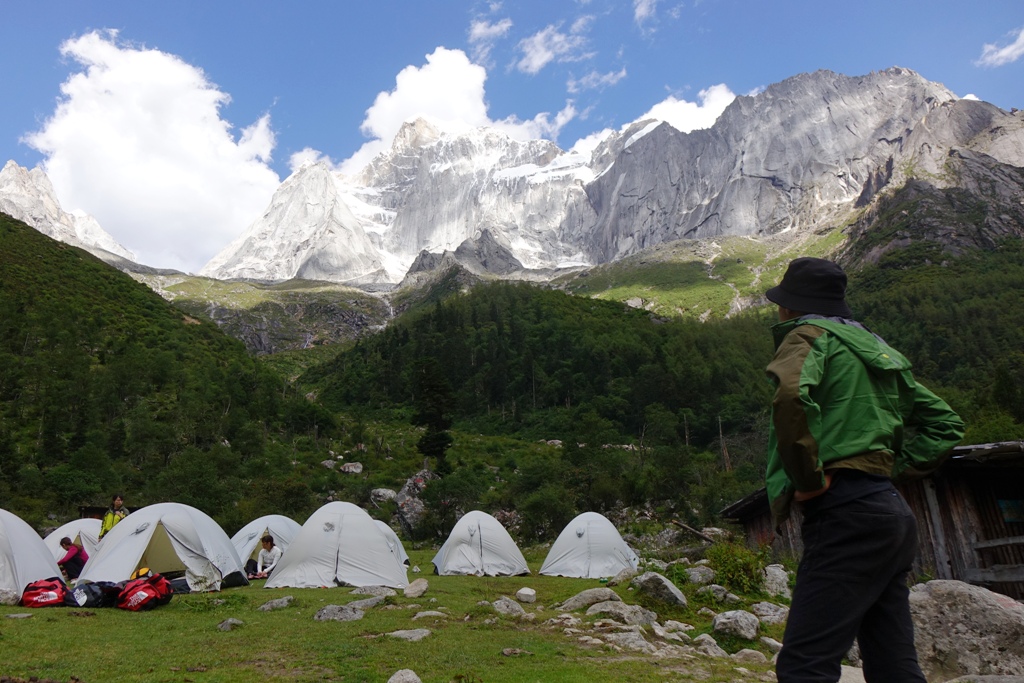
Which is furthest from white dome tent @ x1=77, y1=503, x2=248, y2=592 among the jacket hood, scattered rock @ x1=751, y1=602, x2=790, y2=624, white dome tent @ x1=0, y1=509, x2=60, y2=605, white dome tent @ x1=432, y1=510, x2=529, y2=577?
the jacket hood

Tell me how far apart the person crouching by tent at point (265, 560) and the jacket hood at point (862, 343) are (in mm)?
19169

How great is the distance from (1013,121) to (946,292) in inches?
4790

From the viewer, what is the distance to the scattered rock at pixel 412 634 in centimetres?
889

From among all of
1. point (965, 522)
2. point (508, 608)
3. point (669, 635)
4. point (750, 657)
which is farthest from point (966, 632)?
point (965, 522)

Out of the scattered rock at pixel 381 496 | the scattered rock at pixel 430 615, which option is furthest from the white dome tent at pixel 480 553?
the scattered rock at pixel 381 496

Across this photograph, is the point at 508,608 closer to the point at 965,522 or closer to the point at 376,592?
the point at 376,592

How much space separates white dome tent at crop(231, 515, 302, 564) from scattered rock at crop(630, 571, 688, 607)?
12599 millimetres

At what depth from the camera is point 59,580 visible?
12.8 m

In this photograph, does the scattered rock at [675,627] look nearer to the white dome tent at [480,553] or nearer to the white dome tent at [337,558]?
the white dome tent at [337,558]

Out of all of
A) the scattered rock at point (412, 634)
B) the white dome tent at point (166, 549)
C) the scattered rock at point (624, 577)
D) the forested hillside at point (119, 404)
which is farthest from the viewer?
the forested hillside at point (119, 404)

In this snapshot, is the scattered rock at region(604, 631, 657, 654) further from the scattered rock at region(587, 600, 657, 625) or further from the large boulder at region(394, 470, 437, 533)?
the large boulder at region(394, 470, 437, 533)

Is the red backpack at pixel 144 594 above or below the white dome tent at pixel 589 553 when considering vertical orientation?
above

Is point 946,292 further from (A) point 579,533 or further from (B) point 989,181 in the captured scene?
(A) point 579,533

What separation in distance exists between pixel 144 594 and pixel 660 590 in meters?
9.83
